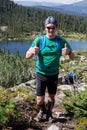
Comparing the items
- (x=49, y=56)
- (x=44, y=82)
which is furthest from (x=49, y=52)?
(x=44, y=82)

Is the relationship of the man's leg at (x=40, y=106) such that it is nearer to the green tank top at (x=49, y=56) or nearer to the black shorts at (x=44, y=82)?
the black shorts at (x=44, y=82)

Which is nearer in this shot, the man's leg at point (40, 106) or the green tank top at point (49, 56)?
the green tank top at point (49, 56)

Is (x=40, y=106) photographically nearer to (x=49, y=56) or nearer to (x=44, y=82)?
(x=44, y=82)

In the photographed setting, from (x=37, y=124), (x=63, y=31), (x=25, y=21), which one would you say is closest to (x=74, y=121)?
(x=37, y=124)

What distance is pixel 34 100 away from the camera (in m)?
7.09

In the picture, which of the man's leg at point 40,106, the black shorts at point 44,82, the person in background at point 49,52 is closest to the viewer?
the person in background at point 49,52

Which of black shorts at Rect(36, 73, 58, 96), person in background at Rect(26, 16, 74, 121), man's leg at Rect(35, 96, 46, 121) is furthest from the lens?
man's leg at Rect(35, 96, 46, 121)

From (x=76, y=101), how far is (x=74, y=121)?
371 mm

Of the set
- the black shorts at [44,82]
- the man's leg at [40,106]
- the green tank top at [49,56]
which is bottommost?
the man's leg at [40,106]

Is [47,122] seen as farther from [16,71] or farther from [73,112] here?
[16,71]

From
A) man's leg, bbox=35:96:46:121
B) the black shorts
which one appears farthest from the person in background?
man's leg, bbox=35:96:46:121

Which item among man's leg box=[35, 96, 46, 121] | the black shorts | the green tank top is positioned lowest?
man's leg box=[35, 96, 46, 121]

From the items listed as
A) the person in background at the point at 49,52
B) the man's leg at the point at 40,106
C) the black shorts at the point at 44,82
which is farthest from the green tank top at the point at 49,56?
the man's leg at the point at 40,106

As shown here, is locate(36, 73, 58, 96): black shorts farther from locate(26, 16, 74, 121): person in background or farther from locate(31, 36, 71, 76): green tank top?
locate(31, 36, 71, 76): green tank top
